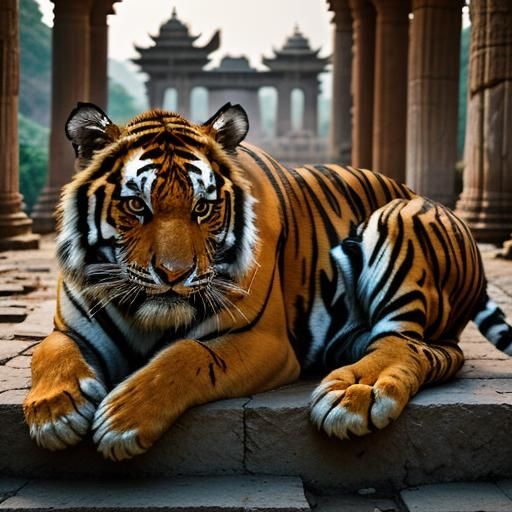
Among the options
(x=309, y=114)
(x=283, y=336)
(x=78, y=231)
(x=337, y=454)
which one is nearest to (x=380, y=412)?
(x=337, y=454)

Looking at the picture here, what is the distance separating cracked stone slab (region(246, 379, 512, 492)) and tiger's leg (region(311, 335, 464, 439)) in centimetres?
8

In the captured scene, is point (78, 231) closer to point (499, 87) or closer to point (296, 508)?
point (296, 508)

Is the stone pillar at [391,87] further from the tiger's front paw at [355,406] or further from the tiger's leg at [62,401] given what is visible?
the tiger's leg at [62,401]

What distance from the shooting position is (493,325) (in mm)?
3941

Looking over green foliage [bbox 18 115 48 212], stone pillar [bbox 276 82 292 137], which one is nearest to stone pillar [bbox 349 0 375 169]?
green foliage [bbox 18 115 48 212]

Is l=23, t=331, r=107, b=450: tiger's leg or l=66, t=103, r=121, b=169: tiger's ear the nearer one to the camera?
l=23, t=331, r=107, b=450: tiger's leg

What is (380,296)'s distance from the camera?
11.9 feet

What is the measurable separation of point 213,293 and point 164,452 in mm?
507

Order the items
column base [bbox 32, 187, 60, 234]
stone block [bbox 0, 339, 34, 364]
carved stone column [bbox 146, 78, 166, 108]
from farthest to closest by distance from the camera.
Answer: carved stone column [bbox 146, 78, 166, 108]
column base [bbox 32, 187, 60, 234]
stone block [bbox 0, 339, 34, 364]

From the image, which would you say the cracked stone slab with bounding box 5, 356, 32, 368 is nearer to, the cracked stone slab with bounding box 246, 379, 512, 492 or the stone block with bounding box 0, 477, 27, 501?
the stone block with bounding box 0, 477, 27, 501

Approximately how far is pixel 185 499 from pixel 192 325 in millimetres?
552

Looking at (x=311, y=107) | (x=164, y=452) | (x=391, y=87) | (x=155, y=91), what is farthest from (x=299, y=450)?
(x=311, y=107)

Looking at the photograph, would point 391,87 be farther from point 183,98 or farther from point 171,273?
point 183,98

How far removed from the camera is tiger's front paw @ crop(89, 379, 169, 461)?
2.92 metres
